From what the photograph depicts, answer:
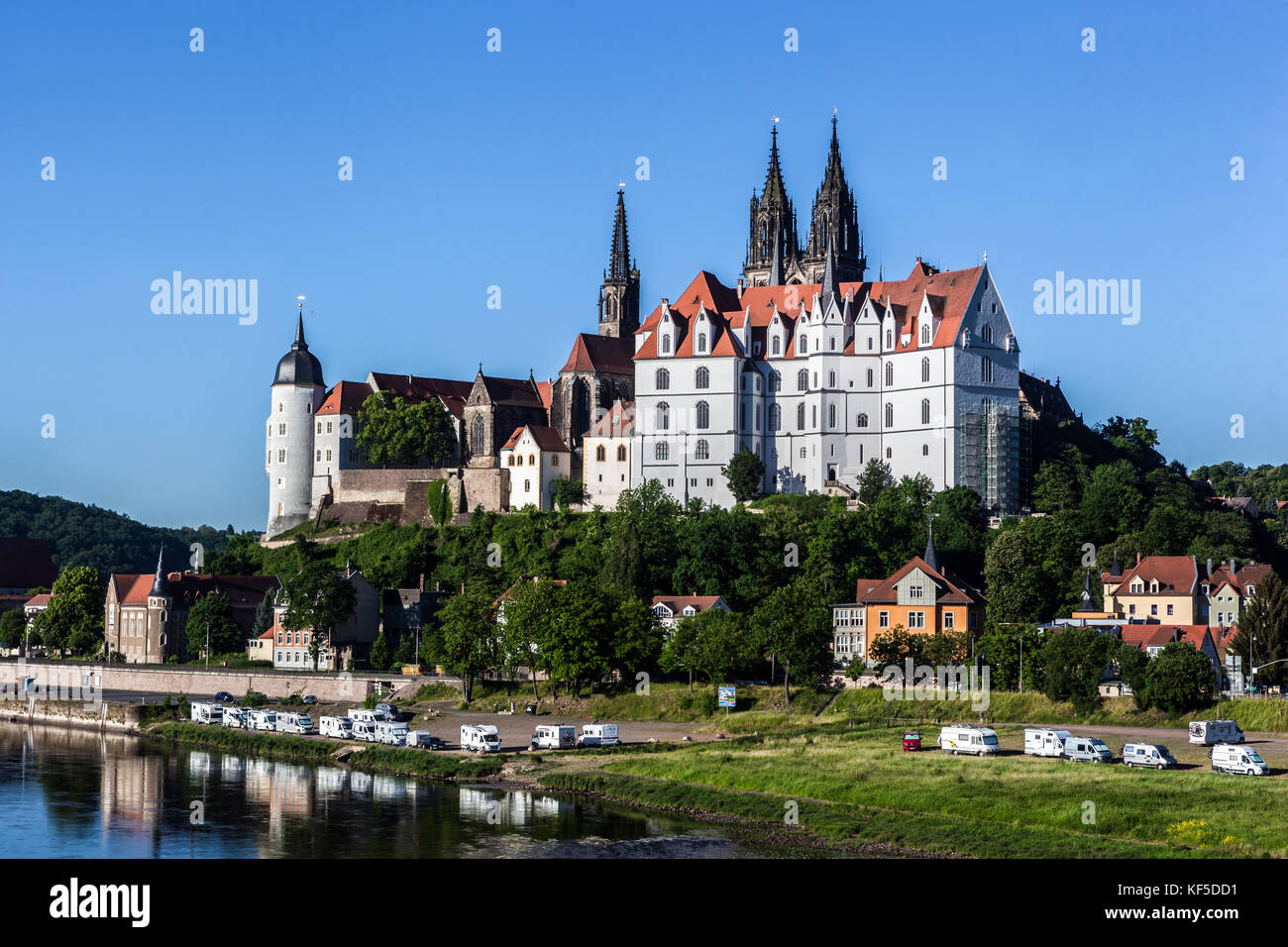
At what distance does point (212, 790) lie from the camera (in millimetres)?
68188

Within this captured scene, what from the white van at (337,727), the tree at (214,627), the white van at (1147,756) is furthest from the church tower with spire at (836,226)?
the white van at (1147,756)

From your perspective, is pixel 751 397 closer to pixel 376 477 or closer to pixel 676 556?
pixel 676 556

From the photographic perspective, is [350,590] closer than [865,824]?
No

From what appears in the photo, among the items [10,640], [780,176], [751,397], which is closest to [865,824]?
[751,397]

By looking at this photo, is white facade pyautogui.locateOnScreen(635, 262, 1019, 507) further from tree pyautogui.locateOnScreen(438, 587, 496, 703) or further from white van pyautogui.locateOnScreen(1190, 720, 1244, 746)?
white van pyautogui.locateOnScreen(1190, 720, 1244, 746)

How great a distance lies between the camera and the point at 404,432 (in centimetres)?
13200

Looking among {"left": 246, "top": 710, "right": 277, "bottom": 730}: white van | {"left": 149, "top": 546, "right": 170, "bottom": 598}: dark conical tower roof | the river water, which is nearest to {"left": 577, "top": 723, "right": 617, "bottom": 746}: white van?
the river water

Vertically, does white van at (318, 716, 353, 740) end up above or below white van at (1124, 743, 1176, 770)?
below

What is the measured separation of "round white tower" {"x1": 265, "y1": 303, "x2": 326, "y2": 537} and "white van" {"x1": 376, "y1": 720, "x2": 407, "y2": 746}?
5882cm

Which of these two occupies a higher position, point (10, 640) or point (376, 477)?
point (376, 477)

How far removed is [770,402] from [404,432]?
31.6 m

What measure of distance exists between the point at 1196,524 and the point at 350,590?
5391 cm

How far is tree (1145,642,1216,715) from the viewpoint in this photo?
72.0 meters

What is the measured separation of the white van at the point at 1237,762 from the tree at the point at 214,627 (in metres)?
74.0
